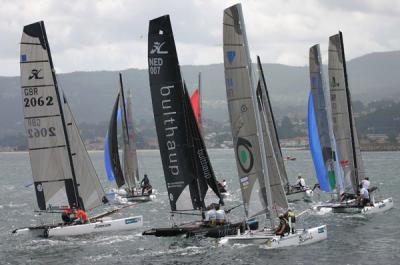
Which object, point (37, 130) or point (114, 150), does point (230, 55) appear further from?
point (114, 150)

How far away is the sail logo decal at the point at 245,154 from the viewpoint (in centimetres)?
3055

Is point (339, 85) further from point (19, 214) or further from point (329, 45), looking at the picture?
point (19, 214)

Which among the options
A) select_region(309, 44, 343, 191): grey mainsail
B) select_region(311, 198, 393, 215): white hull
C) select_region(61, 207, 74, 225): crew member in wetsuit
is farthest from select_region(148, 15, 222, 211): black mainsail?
select_region(309, 44, 343, 191): grey mainsail

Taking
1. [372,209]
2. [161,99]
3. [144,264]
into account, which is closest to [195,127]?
[161,99]

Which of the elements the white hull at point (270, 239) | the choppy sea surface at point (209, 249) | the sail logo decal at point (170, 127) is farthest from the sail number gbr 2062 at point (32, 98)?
the white hull at point (270, 239)

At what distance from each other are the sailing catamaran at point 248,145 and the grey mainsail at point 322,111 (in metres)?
12.3

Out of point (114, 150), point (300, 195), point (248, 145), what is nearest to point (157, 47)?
point (248, 145)

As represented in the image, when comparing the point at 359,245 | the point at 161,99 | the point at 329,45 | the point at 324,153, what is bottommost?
the point at 359,245

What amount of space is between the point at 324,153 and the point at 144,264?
1845 cm

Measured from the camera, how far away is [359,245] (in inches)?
1244

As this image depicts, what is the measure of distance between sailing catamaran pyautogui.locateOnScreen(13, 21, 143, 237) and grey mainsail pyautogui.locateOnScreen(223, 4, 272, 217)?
8129 millimetres

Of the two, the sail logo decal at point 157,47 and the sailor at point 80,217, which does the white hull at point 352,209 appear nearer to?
the sailor at point 80,217

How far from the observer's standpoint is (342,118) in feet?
142

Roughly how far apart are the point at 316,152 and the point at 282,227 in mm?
15468
